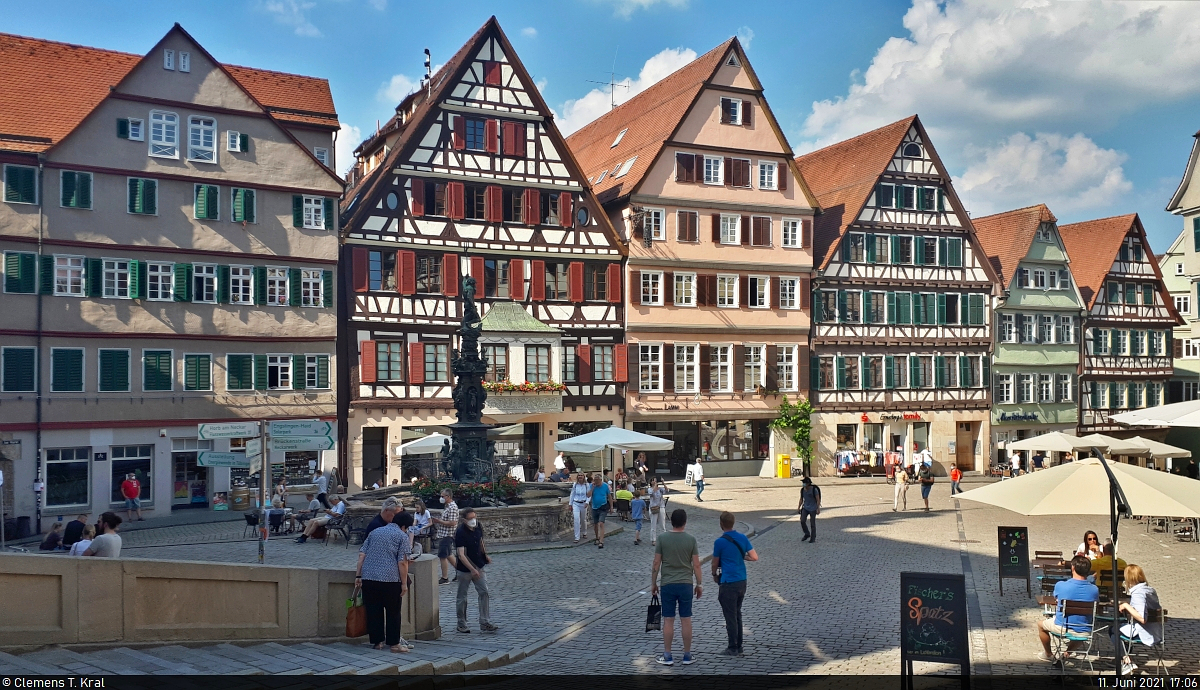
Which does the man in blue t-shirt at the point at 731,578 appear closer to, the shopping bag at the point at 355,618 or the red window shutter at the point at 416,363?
the shopping bag at the point at 355,618

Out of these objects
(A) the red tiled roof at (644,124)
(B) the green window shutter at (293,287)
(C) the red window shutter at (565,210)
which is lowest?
(B) the green window shutter at (293,287)

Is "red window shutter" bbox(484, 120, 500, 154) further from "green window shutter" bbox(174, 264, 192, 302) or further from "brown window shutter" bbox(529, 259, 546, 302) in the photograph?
"green window shutter" bbox(174, 264, 192, 302)

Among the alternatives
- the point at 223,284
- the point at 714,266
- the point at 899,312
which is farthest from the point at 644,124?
the point at 223,284

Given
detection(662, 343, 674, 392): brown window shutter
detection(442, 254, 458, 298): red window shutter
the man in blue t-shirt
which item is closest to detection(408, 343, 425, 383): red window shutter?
detection(442, 254, 458, 298): red window shutter

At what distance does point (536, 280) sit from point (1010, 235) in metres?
24.2

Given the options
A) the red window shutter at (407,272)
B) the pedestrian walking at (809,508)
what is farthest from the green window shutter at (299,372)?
the pedestrian walking at (809,508)

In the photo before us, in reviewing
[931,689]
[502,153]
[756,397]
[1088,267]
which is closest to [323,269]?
[502,153]

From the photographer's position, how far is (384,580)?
1098 cm

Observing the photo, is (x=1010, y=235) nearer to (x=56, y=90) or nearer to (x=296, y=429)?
(x=56, y=90)

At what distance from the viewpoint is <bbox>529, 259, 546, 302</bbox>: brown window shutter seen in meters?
→ 37.7

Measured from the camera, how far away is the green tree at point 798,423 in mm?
41750

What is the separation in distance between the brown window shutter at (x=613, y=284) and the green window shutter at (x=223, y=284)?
44.0ft

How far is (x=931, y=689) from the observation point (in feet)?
33.4

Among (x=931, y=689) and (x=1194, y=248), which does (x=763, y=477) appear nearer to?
(x=1194, y=248)
